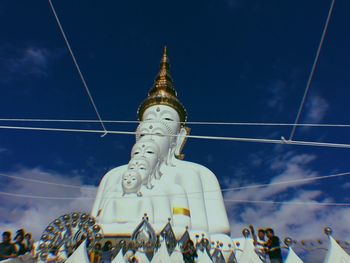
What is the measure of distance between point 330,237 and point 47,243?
19.1 feet

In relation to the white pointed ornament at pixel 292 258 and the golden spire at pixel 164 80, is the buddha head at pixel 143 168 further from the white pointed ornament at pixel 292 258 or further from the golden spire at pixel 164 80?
the white pointed ornament at pixel 292 258

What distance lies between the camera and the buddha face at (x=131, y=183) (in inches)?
371

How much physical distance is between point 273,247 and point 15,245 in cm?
365

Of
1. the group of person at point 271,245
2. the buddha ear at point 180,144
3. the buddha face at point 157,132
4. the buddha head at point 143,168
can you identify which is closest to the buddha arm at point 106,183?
the buddha head at point 143,168

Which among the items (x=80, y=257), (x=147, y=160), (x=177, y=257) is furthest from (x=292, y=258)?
(x=147, y=160)

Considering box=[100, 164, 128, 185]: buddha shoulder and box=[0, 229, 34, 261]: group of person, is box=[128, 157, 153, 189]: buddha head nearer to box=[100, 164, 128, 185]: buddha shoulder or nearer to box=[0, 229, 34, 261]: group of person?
box=[100, 164, 128, 185]: buddha shoulder

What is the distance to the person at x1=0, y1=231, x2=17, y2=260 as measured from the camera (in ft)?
12.4

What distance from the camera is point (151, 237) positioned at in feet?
23.3

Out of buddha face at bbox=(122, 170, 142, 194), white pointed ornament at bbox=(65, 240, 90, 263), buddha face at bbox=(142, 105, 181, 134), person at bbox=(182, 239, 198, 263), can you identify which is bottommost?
white pointed ornament at bbox=(65, 240, 90, 263)

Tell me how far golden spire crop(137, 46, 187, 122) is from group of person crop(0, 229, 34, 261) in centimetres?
913

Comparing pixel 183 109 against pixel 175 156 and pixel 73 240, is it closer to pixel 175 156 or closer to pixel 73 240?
pixel 175 156

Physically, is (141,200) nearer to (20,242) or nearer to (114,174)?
(114,174)

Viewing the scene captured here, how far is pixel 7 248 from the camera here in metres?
A: 3.83

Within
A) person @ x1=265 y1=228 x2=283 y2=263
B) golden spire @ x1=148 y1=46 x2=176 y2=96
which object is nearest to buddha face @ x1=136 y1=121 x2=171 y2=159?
golden spire @ x1=148 y1=46 x2=176 y2=96
